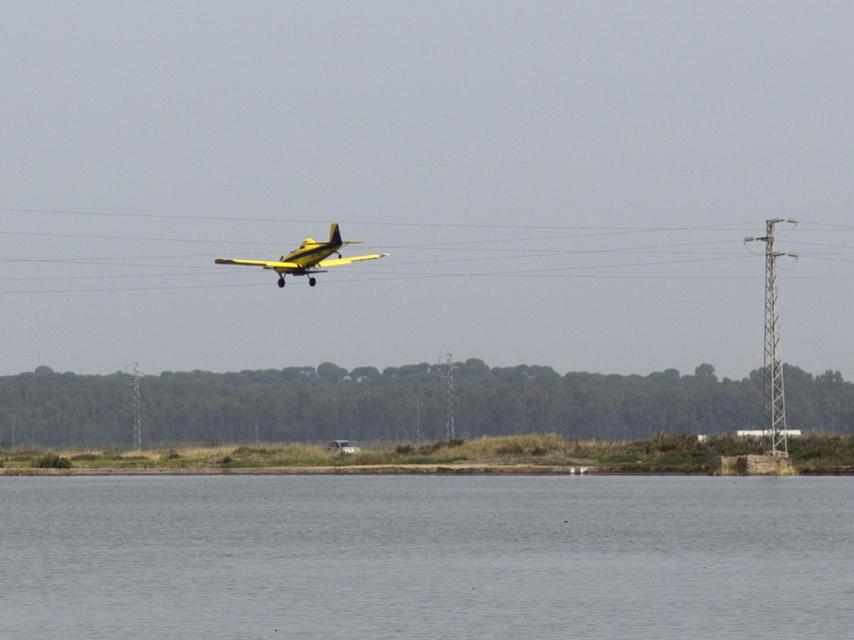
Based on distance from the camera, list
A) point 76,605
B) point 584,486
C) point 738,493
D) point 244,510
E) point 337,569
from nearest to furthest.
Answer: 1. point 76,605
2. point 337,569
3. point 244,510
4. point 738,493
5. point 584,486

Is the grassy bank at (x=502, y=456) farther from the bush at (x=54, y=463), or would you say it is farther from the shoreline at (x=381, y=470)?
the shoreline at (x=381, y=470)

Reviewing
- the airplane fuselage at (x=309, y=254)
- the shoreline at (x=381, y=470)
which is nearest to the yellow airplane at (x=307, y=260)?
the airplane fuselage at (x=309, y=254)

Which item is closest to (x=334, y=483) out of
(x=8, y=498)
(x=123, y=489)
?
(x=123, y=489)

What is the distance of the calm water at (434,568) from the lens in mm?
50812

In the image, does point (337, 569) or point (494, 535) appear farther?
point (494, 535)

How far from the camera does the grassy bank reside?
491 ft

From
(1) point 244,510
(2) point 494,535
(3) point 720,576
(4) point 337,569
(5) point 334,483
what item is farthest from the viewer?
(5) point 334,483

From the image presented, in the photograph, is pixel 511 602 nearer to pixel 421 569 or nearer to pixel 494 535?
pixel 421 569

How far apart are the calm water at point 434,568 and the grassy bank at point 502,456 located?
2254 cm

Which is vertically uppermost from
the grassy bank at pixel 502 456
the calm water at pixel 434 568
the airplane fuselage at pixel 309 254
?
the airplane fuselage at pixel 309 254

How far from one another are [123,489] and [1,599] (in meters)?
99.3

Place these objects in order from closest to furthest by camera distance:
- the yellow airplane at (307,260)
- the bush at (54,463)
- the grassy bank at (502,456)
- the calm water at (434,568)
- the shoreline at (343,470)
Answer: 1. the calm water at (434,568)
2. the yellow airplane at (307,260)
3. the grassy bank at (502,456)
4. the shoreline at (343,470)
5. the bush at (54,463)

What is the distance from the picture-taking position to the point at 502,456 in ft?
535

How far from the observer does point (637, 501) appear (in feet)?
397
